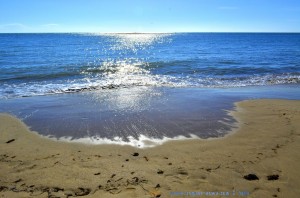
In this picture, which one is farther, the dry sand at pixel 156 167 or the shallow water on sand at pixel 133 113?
the shallow water on sand at pixel 133 113

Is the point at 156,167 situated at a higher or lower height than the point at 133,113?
lower

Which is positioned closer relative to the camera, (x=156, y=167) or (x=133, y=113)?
(x=156, y=167)

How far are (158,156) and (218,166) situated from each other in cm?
137

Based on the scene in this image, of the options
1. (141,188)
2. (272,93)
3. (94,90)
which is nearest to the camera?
(141,188)

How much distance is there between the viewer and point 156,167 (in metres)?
5.63

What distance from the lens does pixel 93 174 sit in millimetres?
5367

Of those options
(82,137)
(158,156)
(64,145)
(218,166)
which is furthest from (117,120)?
(218,166)

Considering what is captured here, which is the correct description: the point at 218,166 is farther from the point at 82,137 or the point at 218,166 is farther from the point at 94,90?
the point at 94,90

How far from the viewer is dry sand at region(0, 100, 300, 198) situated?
4.85 m

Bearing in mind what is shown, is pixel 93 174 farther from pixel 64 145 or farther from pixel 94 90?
pixel 94 90

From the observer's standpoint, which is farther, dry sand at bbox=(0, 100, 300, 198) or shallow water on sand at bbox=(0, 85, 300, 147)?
shallow water on sand at bbox=(0, 85, 300, 147)

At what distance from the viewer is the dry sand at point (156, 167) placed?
4849mm

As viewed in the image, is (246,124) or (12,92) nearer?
(246,124)

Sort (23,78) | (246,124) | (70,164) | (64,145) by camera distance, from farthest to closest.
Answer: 1. (23,78)
2. (246,124)
3. (64,145)
4. (70,164)
